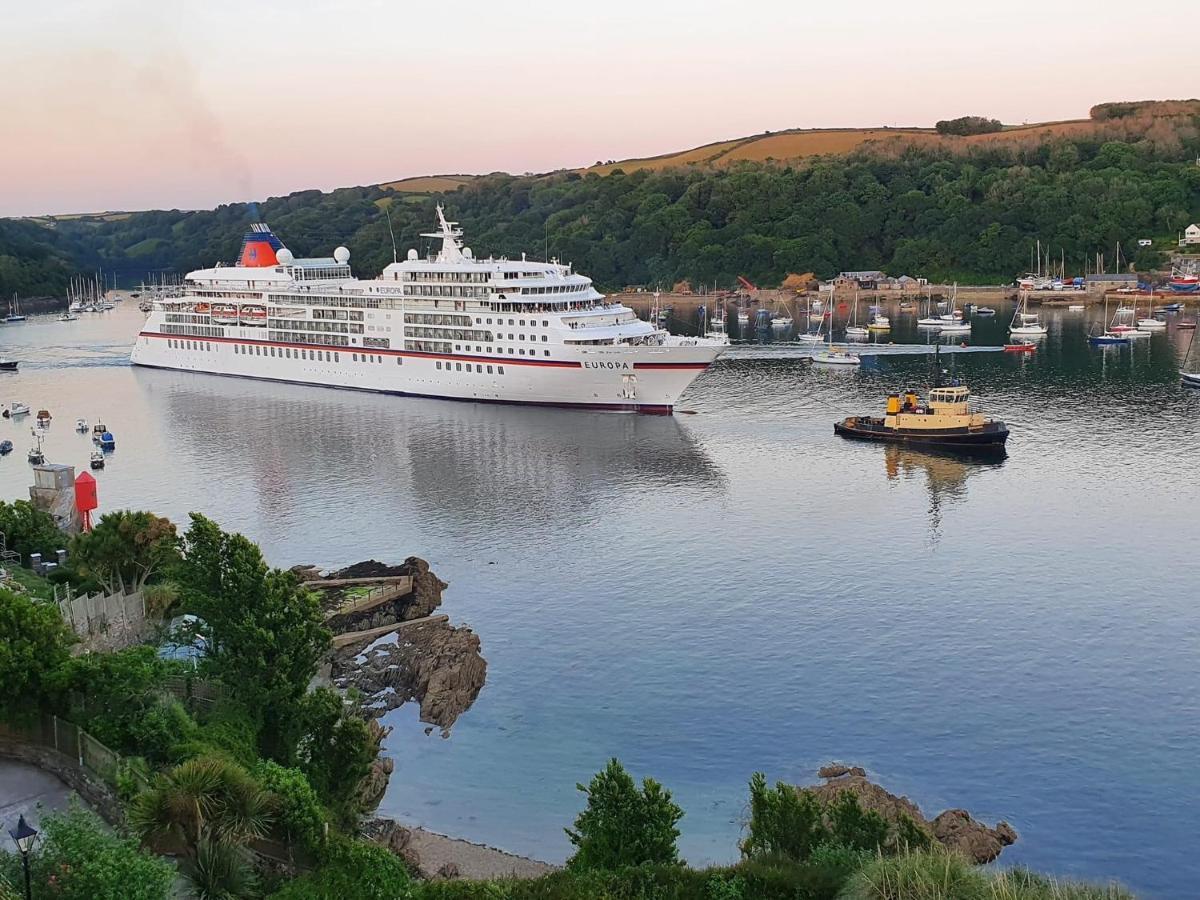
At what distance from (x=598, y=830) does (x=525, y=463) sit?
34805mm

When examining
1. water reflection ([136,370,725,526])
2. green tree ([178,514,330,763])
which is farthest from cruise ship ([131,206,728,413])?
green tree ([178,514,330,763])

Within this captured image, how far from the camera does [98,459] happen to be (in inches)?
2156

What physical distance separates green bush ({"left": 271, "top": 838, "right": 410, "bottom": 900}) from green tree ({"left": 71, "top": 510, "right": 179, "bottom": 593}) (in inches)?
540

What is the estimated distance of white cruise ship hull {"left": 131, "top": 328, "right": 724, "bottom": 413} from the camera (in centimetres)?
6281

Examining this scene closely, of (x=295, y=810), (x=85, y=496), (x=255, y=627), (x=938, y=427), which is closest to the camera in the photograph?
(x=295, y=810)

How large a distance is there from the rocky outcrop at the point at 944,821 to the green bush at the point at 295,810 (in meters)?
8.78

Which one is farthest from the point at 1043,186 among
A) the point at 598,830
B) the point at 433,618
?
the point at 598,830

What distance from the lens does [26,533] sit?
33250 mm

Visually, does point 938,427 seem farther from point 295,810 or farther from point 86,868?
point 86,868

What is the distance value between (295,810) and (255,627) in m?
5.59

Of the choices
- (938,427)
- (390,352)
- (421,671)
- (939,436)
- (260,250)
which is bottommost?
(421,671)

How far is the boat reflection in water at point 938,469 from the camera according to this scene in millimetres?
46175

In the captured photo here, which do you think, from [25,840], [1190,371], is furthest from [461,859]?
[1190,371]

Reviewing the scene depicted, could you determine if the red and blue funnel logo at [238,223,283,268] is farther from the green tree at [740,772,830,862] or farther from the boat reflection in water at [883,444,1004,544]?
the green tree at [740,772,830,862]
